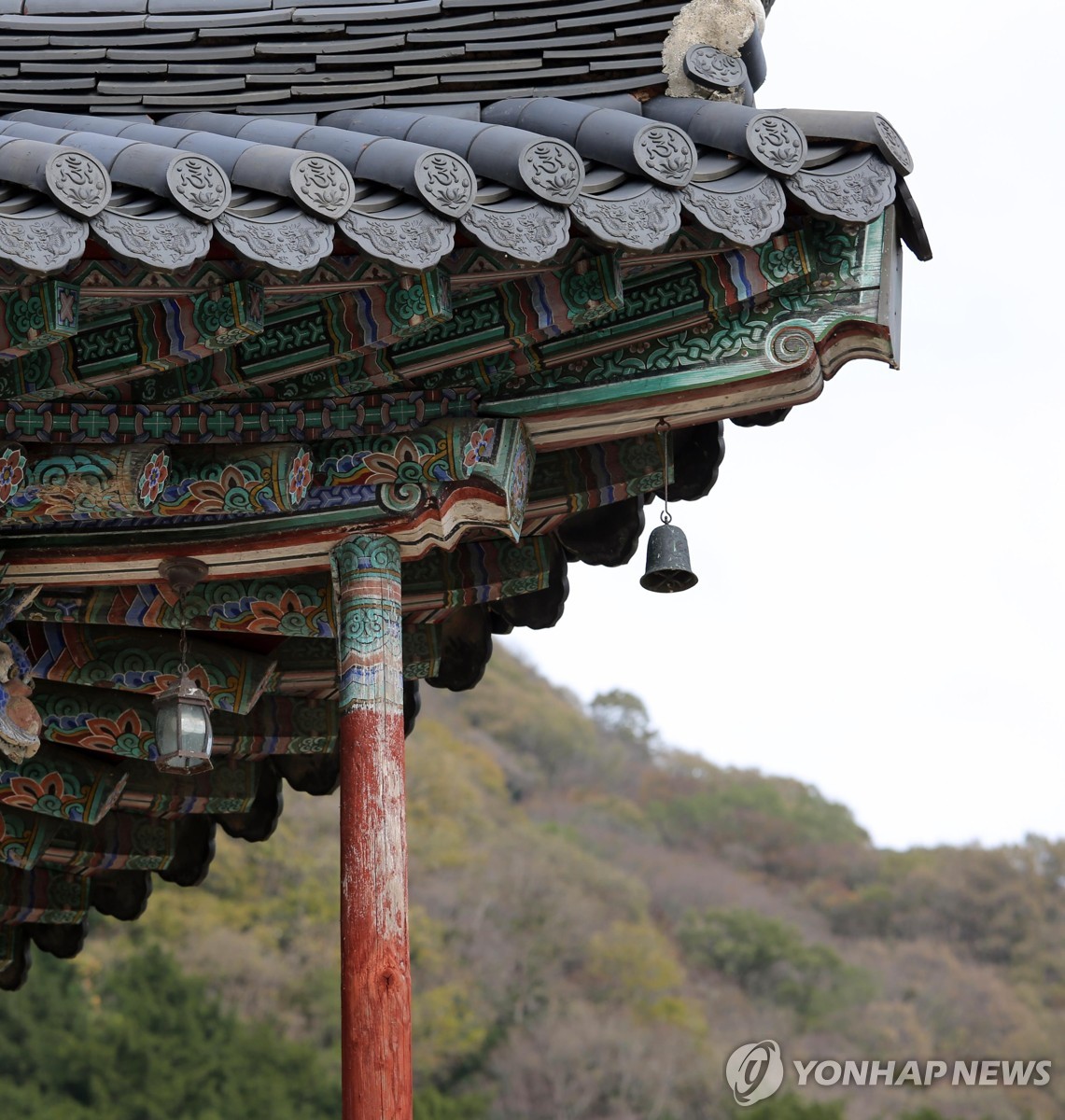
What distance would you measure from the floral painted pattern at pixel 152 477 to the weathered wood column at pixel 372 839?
461 mm

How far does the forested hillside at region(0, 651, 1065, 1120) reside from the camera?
27281mm

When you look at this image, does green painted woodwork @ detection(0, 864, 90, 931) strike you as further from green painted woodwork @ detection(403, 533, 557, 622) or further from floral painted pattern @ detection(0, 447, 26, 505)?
floral painted pattern @ detection(0, 447, 26, 505)

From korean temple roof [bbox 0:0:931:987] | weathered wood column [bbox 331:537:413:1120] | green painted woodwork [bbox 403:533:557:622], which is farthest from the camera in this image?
green painted woodwork [bbox 403:533:557:622]

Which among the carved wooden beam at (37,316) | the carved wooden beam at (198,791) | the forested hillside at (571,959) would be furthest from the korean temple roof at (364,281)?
the forested hillside at (571,959)

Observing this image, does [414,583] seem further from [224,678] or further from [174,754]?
[174,754]

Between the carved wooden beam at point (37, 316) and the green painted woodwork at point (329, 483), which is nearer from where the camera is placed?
the carved wooden beam at point (37, 316)

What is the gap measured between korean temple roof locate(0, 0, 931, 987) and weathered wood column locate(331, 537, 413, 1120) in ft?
0.53

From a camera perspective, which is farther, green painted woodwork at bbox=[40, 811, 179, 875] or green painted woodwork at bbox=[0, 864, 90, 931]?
green painted woodwork at bbox=[0, 864, 90, 931]

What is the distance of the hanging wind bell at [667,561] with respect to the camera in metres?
5.22

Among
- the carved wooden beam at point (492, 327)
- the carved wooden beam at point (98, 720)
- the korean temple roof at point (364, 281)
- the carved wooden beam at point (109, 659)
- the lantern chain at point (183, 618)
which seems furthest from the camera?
the carved wooden beam at point (98, 720)

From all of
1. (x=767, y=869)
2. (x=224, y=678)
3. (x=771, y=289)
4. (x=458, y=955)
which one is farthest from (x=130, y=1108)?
(x=767, y=869)

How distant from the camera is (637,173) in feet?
13.7

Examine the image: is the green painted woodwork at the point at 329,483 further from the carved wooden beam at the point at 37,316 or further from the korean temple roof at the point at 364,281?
the carved wooden beam at the point at 37,316

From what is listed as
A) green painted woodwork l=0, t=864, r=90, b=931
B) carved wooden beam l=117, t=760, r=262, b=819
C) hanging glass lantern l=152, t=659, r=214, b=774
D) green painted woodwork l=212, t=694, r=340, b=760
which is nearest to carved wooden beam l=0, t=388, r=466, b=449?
hanging glass lantern l=152, t=659, r=214, b=774
